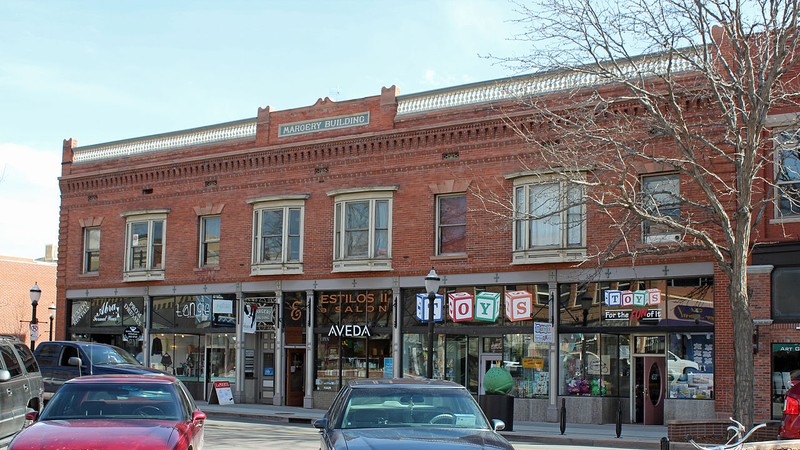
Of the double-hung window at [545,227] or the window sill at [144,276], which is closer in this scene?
the double-hung window at [545,227]

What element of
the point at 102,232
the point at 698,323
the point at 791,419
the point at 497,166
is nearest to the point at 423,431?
the point at 791,419

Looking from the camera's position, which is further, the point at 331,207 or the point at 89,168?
the point at 89,168

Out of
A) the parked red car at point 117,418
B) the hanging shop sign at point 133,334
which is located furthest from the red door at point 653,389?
the hanging shop sign at point 133,334

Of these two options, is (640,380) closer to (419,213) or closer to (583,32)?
(419,213)

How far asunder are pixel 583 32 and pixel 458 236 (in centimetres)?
993

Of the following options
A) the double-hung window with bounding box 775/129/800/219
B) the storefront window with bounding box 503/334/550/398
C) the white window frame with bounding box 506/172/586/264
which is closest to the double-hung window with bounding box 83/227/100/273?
the storefront window with bounding box 503/334/550/398

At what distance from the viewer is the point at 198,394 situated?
33812 mm

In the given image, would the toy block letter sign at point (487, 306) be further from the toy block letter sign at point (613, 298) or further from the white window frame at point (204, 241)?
the white window frame at point (204, 241)

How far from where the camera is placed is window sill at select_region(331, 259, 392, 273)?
29266 millimetres

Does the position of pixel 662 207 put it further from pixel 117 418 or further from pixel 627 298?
pixel 117 418

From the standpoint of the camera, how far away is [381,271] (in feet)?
96.4

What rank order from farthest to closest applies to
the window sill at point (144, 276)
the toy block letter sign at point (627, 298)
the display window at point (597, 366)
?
the window sill at point (144, 276), the display window at point (597, 366), the toy block letter sign at point (627, 298)

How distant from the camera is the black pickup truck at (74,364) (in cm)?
Result: 2214

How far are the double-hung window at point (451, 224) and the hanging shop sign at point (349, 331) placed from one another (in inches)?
145
